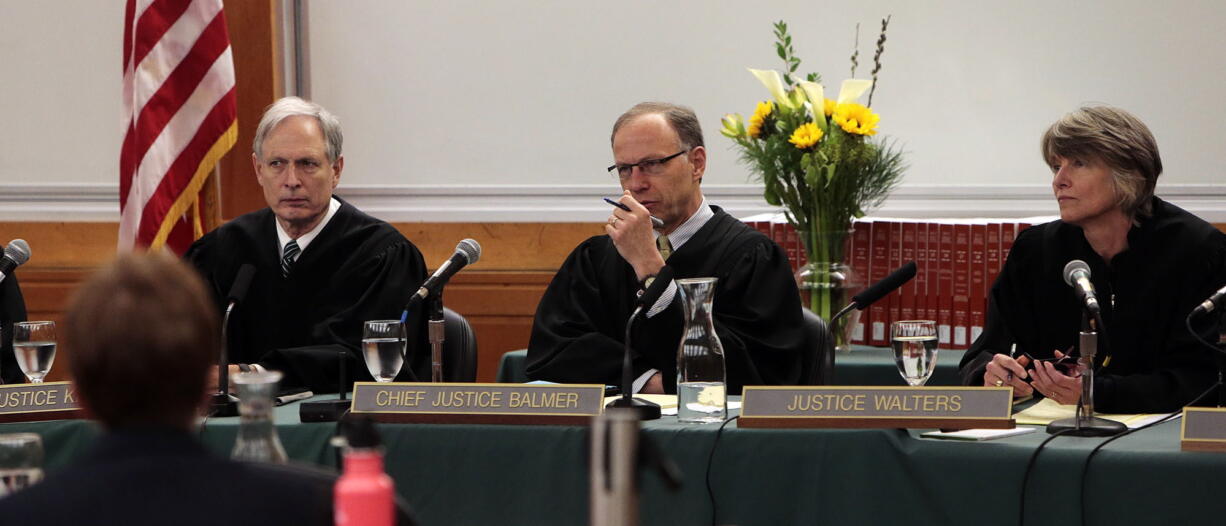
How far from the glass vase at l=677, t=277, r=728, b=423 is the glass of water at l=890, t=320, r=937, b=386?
0.38m

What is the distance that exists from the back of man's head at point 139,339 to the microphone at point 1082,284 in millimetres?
1960

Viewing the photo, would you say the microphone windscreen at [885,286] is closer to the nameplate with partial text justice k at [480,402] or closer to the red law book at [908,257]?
the nameplate with partial text justice k at [480,402]

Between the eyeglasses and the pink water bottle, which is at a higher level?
the eyeglasses

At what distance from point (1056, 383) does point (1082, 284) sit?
1.05ft

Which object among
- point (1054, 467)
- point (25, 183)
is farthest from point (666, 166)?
point (25, 183)

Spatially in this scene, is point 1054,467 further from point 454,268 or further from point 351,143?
point 351,143

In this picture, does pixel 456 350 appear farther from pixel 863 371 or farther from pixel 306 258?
pixel 863 371

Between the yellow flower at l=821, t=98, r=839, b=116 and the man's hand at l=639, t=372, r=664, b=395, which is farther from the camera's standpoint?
the yellow flower at l=821, t=98, r=839, b=116

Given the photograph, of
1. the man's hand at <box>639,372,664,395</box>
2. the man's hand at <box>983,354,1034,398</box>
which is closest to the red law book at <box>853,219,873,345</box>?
the man's hand at <box>639,372,664,395</box>

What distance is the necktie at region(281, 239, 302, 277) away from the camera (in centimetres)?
418

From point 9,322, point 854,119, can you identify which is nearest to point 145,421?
point 9,322

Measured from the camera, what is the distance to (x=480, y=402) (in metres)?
2.89

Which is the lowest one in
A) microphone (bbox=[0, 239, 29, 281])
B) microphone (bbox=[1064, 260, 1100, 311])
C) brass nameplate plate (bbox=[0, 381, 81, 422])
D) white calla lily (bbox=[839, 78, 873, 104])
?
brass nameplate plate (bbox=[0, 381, 81, 422])

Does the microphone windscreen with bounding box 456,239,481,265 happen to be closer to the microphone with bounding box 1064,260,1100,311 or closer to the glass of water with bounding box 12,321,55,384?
the glass of water with bounding box 12,321,55,384
